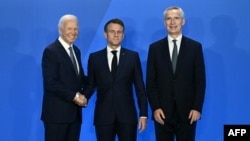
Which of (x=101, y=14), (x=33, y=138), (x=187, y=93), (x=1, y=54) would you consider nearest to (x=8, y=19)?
(x=1, y=54)

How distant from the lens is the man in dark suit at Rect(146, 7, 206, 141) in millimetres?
3328

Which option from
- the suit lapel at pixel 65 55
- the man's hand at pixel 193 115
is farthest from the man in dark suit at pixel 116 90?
the man's hand at pixel 193 115

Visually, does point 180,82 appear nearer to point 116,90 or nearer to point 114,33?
point 116,90

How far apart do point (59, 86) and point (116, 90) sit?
1.54 feet

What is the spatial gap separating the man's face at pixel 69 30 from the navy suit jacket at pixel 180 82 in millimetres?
688

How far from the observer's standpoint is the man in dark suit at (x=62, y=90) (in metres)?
3.25

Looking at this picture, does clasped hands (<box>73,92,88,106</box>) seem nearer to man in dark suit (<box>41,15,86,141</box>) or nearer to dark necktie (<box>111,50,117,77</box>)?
man in dark suit (<box>41,15,86,141</box>)

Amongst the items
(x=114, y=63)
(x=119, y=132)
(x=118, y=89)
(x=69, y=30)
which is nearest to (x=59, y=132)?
(x=119, y=132)

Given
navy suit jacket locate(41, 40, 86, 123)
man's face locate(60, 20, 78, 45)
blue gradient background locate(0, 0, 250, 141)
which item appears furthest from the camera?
blue gradient background locate(0, 0, 250, 141)

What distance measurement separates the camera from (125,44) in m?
4.32

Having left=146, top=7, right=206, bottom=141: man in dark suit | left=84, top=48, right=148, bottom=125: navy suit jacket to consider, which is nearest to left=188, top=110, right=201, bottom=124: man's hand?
left=146, top=7, right=206, bottom=141: man in dark suit

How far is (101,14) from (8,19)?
1.00 meters

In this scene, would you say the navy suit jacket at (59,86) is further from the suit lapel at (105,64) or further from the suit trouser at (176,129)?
the suit trouser at (176,129)

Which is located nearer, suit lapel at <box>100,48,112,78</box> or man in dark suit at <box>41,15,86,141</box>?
man in dark suit at <box>41,15,86,141</box>
